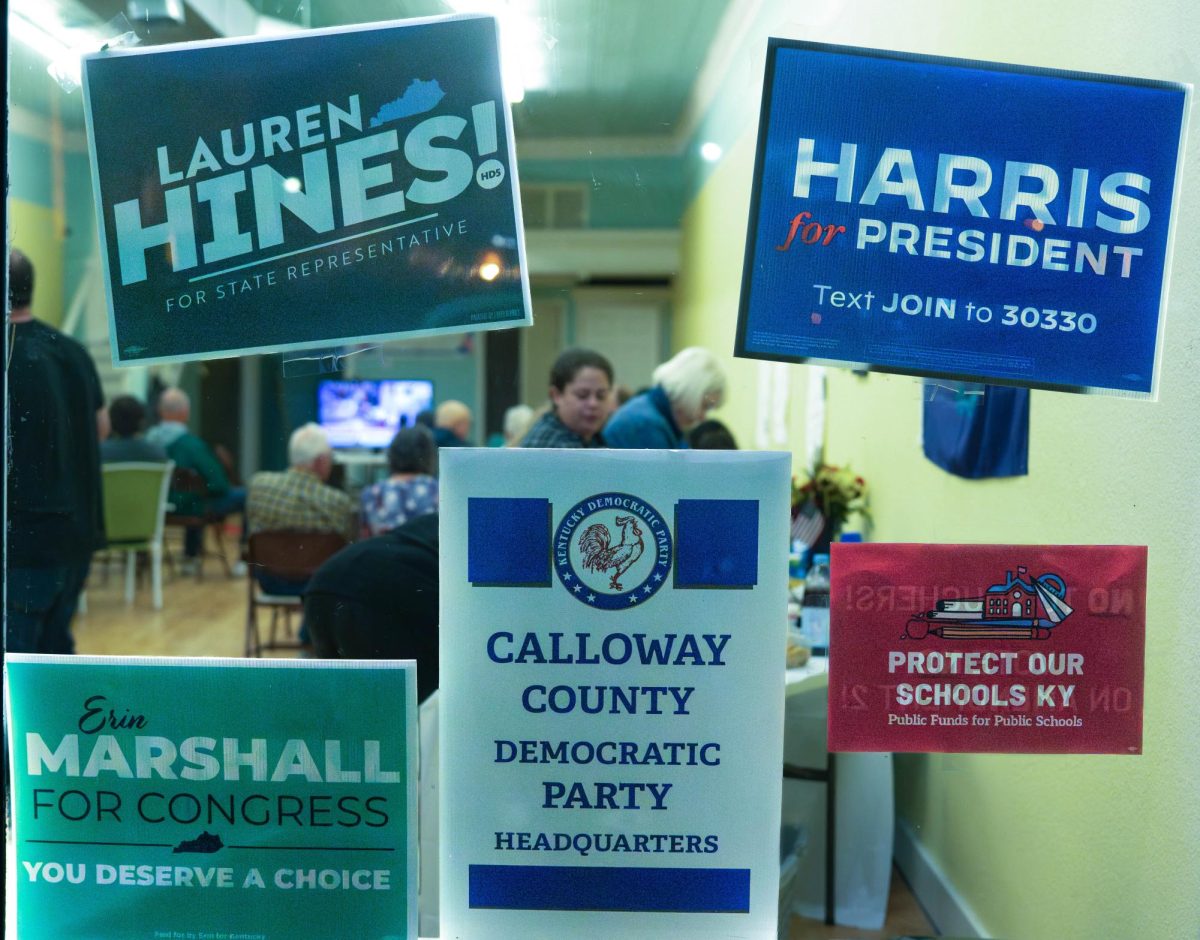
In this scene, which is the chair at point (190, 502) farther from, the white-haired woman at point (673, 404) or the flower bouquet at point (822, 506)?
the flower bouquet at point (822, 506)

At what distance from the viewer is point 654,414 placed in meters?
1.33

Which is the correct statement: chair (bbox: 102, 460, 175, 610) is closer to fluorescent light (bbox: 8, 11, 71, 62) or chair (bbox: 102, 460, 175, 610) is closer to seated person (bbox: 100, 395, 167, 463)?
seated person (bbox: 100, 395, 167, 463)

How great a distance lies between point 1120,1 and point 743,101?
0.67 metres

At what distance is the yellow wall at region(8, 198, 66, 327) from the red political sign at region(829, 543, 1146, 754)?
0.90 m

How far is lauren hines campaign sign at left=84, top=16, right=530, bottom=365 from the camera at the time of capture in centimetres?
103

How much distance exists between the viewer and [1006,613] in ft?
3.45

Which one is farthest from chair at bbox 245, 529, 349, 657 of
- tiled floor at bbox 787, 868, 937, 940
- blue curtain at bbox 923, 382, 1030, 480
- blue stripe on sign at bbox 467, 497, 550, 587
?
tiled floor at bbox 787, 868, 937, 940

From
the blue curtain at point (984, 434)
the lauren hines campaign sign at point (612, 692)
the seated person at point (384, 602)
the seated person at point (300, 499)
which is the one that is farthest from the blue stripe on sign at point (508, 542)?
the blue curtain at point (984, 434)

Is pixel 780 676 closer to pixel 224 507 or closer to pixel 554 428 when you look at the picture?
pixel 554 428

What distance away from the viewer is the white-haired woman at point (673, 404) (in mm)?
1232

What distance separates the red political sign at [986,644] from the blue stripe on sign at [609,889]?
0.18m

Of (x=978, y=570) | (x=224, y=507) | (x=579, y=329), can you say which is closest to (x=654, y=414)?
(x=579, y=329)

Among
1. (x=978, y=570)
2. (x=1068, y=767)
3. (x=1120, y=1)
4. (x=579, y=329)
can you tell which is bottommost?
(x=1068, y=767)

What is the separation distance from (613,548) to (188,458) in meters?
0.51
